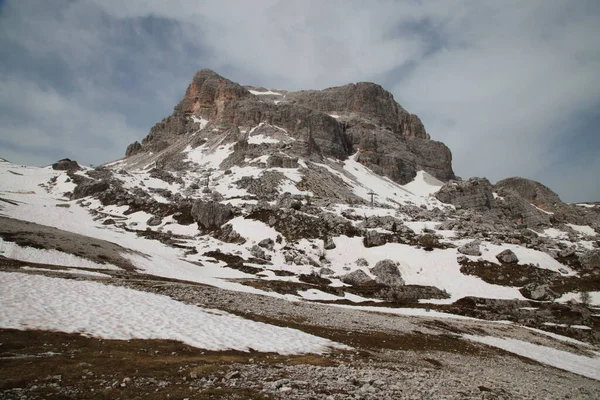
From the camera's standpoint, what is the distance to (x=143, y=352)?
47.9ft

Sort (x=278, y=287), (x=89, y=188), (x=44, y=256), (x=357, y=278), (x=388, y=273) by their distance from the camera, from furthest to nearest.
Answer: (x=89, y=188) → (x=388, y=273) → (x=357, y=278) → (x=278, y=287) → (x=44, y=256)

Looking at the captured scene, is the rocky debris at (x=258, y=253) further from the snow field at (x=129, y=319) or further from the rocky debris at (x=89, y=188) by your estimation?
the rocky debris at (x=89, y=188)

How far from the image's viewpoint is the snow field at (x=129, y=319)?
1664cm

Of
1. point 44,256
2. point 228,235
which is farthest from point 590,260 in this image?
point 44,256

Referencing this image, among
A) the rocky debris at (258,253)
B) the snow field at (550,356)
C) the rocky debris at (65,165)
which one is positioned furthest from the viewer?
the rocky debris at (65,165)

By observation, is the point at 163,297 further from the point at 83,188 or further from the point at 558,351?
the point at 83,188

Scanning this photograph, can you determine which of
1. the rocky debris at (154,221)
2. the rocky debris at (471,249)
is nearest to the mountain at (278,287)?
the rocky debris at (471,249)

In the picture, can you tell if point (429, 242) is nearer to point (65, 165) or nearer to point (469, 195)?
point (469, 195)

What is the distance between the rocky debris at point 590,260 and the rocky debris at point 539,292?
1321 cm

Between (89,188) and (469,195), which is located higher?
(469,195)

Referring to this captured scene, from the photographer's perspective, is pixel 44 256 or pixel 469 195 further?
pixel 469 195

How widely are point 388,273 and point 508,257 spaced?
2464 cm

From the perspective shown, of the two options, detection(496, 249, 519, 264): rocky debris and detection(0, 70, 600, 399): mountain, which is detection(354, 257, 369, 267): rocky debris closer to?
detection(0, 70, 600, 399): mountain

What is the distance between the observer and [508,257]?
66.2 meters
